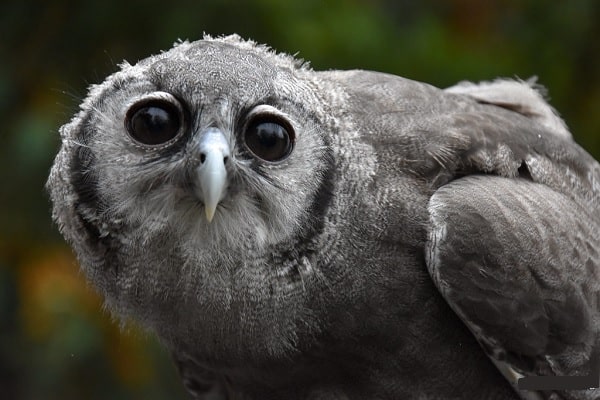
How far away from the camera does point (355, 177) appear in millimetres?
4348

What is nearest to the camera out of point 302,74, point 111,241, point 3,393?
point 111,241

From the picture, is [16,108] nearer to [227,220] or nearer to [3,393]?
[3,393]

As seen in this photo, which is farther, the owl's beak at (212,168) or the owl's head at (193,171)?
the owl's head at (193,171)

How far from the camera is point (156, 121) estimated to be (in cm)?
386

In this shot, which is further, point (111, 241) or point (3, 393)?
point (3, 393)

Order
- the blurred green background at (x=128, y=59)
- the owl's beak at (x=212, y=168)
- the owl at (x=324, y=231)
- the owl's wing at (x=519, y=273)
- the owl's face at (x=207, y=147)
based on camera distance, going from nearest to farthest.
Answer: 1. the owl's beak at (x=212, y=168)
2. the owl's face at (x=207, y=147)
3. the owl at (x=324, y=231)
4. the owl's wing at (x=519, y=273)
5. the blurred green background at (x=128, y=59)

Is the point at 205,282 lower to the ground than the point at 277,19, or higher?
lower

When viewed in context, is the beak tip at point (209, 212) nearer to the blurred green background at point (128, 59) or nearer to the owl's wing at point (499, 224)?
the owl's wing at point (499, 224)

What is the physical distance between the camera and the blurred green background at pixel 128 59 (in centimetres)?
763

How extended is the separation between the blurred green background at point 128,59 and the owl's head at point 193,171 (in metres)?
3.27

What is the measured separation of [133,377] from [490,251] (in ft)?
13.9

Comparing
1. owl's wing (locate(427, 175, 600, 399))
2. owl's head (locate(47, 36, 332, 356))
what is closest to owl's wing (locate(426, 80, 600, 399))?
owl's wing (locate(427, 175, 600, 399))

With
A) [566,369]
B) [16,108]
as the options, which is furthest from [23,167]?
[566,369]

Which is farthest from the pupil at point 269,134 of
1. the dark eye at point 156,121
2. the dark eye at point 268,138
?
the dark eye at point 156,121
